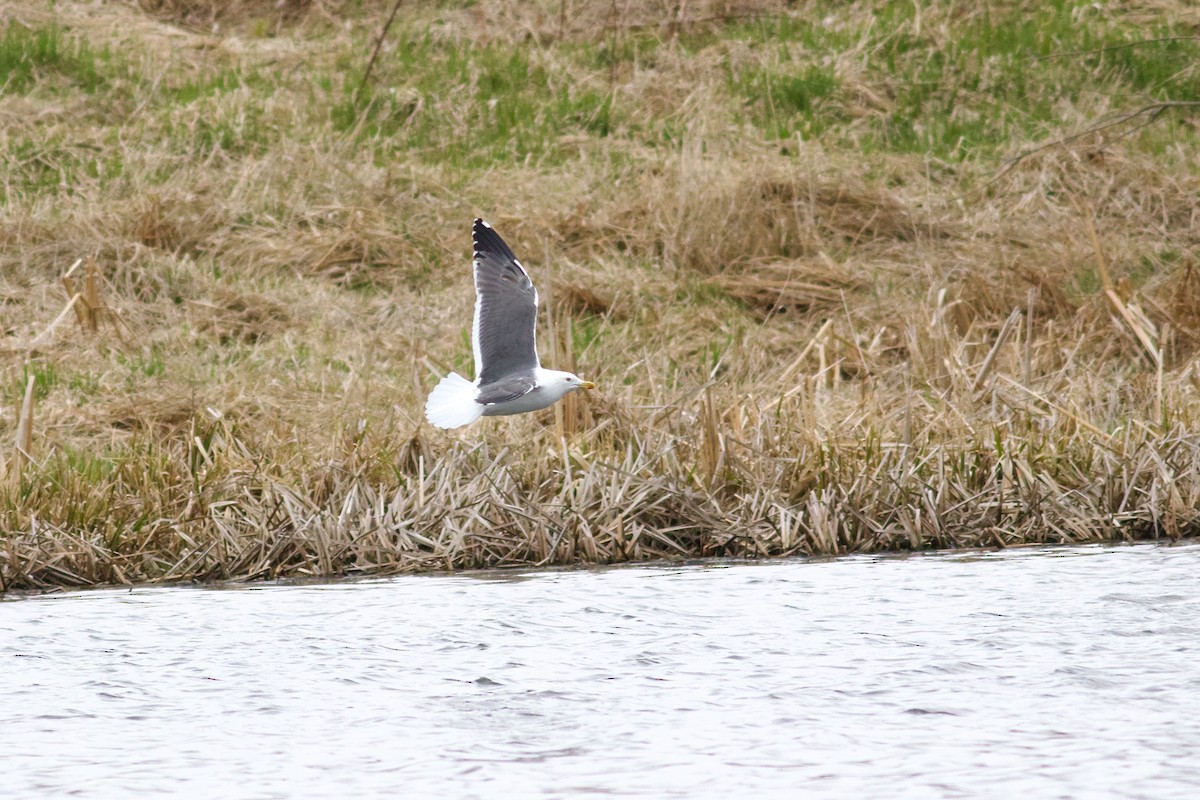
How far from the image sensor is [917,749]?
11.8ft

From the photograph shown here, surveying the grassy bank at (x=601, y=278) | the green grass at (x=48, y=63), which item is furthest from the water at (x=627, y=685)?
the green grass at (x=48, y=63)

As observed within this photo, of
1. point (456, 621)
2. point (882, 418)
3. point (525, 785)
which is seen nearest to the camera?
point (525, 785)

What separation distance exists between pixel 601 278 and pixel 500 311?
11.8 ft

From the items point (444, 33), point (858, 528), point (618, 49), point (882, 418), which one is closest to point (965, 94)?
point (618, 49)

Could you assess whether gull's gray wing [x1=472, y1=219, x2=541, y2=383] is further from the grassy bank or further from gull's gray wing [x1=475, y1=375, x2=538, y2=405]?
the grassy bank

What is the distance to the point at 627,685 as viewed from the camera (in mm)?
4219

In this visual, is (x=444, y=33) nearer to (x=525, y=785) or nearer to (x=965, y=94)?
(x=965, y=94)

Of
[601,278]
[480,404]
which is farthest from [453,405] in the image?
[601,278]

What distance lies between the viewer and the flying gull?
5902mm

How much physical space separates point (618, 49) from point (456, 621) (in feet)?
31.1

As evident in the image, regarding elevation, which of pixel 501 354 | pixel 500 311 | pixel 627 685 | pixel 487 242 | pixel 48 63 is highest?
pixel 48 63

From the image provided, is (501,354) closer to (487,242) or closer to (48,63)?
(487,242)

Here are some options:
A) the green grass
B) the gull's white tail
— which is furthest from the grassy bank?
the gull's white tail

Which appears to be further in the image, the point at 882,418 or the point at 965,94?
the point at 965,94
